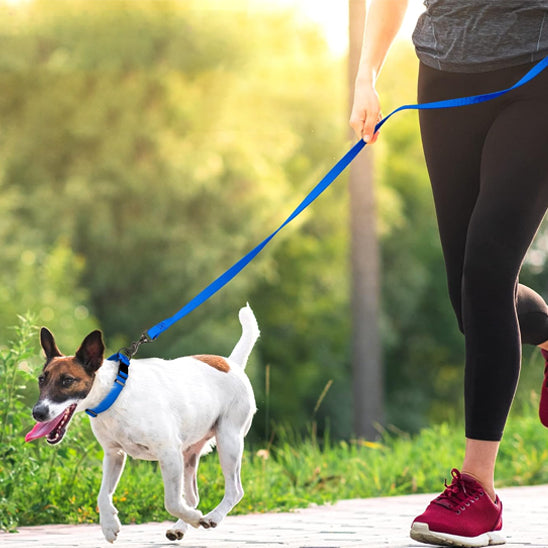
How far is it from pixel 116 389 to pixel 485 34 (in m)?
1.58

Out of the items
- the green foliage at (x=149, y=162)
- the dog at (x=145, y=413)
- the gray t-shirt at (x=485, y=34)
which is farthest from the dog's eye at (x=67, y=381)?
the green foliage at (x=149, y=162)

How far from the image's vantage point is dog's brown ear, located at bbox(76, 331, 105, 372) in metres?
3.42

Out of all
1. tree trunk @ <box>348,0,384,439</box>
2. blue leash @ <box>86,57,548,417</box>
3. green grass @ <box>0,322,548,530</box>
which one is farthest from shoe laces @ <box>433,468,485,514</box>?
tree trunk @ <box>348,0,384,439</box>

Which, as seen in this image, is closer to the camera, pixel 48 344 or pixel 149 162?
pixel 48 344

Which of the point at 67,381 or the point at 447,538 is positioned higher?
the point at 67,381

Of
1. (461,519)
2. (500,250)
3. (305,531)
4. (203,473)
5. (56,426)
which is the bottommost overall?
(203,473)

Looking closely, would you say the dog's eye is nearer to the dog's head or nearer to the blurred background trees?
the dog's head

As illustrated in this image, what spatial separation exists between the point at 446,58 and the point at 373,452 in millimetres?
4145

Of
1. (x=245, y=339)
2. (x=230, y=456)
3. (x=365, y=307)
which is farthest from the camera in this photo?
(x=365, y=307)

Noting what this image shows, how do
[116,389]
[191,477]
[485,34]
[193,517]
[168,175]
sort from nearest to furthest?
[485,34] → [116,389] → [193,517] → [191,477] → [168,175]

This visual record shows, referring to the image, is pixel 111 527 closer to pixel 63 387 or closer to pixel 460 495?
pixel 63 387

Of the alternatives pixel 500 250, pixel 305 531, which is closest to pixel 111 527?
pixel 305 531

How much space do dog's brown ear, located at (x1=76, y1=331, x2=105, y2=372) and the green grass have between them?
934mm

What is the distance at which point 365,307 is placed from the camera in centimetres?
1183
